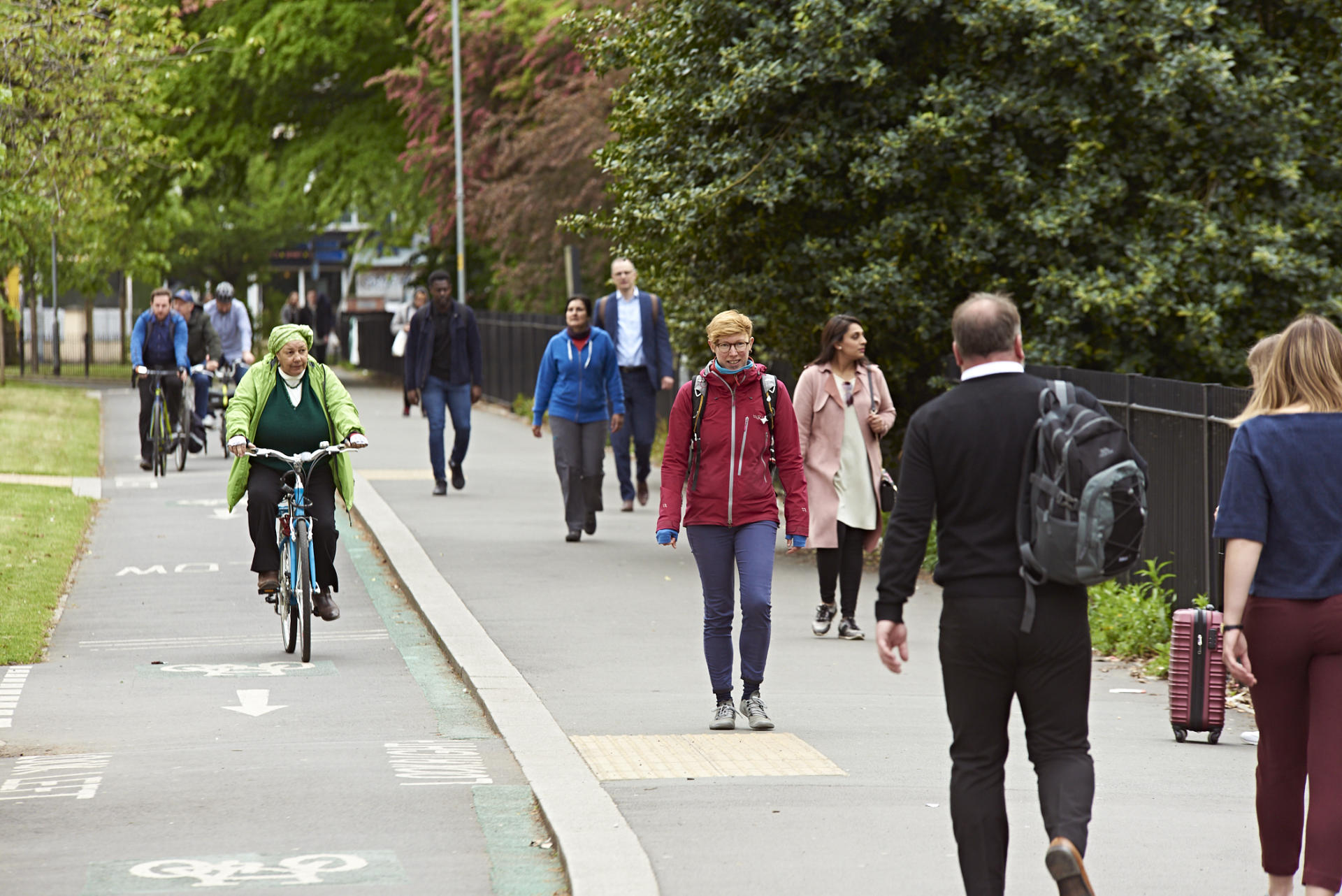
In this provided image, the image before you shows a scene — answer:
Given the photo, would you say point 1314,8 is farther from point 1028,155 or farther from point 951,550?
point 951,550

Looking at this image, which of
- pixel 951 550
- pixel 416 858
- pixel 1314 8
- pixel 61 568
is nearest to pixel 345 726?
pixel 416 858

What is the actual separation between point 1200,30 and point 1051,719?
8.43m

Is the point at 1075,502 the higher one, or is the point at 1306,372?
the point at 1306,372

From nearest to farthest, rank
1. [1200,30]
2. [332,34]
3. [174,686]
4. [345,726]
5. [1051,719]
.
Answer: [1051,719] → [345,726] → [174,686] → [1200,30] → [332,34]

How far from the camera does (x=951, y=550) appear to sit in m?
4.83

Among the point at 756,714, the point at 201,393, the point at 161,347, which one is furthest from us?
the point at 201,393

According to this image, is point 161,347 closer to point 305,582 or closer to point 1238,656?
point 305,582

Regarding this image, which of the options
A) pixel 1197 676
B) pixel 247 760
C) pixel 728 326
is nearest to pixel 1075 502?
pixel 1197 676

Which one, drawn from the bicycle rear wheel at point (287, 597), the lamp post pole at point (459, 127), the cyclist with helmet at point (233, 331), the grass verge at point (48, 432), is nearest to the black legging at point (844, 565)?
the bicycle rear wheel at point (287, 597)

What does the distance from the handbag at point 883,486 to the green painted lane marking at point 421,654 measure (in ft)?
7.85

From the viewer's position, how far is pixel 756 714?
25.6 feet

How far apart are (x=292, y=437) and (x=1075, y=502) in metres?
5.94

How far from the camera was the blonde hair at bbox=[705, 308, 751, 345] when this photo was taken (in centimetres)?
780

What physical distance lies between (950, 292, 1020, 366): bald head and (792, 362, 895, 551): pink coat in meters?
5.38
